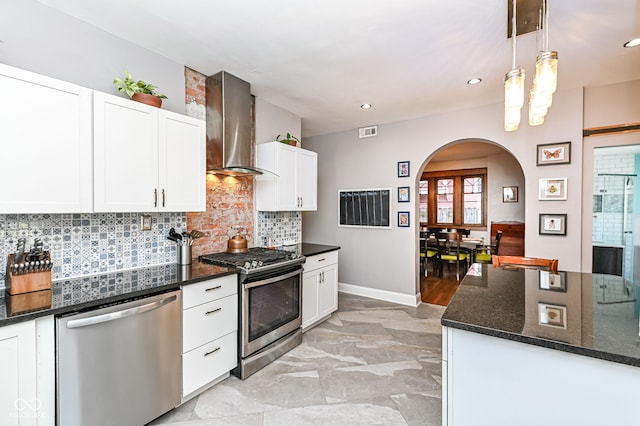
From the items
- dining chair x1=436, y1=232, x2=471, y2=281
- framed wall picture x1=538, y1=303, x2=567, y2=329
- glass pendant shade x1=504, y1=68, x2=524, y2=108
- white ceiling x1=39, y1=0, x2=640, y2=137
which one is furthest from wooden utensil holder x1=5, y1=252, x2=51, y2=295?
dining chair x1=436, y1=232, x2=471, y2=281

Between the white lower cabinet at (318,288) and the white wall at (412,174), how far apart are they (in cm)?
112

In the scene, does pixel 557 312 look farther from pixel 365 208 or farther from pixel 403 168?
pixel 365 208

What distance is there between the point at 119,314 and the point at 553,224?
4.15 metres

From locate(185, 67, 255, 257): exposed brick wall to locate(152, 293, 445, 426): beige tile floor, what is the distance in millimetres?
1321

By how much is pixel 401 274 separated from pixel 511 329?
3.29m

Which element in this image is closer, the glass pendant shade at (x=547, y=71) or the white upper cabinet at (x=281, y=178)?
the glass pendant shade at (x=547, y=71)

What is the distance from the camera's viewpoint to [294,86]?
10.5ft

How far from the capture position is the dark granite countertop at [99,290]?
1445 millimetres

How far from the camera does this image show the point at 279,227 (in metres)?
3.90

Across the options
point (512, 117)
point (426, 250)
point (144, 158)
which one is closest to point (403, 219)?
point (426, 250)

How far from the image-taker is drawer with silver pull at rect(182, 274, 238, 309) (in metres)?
2.06

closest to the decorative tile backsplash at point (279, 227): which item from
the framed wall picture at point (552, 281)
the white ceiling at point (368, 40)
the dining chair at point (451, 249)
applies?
the white ceiling at point (368, 40)

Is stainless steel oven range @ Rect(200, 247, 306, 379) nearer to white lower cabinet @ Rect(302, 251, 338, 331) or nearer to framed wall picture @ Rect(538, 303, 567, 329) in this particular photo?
→ white lower cabinet @ Rect(302, 251, 338, 331)

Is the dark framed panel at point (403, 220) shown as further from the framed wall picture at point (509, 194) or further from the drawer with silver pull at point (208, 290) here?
the framed wall picture at point (509, 194)
